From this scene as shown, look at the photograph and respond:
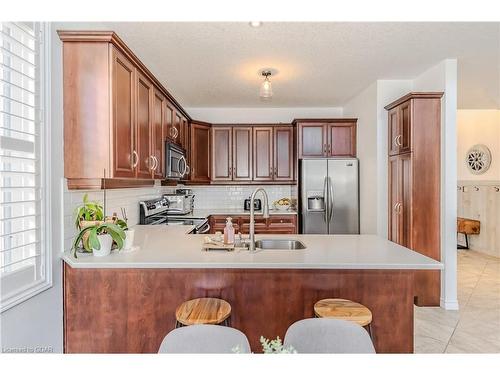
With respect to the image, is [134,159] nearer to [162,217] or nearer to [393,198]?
[162,217]

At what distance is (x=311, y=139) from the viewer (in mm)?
4891

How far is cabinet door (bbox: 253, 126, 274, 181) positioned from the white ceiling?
0.69m

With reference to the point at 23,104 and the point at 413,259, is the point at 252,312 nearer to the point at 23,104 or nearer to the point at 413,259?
the point at 413,259

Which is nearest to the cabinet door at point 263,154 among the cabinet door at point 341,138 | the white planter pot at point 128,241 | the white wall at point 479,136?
the cabinet door at point 341,138

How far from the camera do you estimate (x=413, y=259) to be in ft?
6.40

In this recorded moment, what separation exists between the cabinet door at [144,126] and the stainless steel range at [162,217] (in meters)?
1.04

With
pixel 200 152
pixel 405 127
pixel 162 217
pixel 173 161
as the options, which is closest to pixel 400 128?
pixel 405 127

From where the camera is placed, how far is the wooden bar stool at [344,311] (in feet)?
5.39

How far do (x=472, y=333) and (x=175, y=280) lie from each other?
262cm

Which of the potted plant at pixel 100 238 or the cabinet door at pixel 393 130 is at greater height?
the cabinet door at pixel 393 130

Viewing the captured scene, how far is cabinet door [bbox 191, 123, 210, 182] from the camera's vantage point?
4.84 meters

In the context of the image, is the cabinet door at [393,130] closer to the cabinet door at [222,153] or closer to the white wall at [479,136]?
the cabinet door at [222,153]
